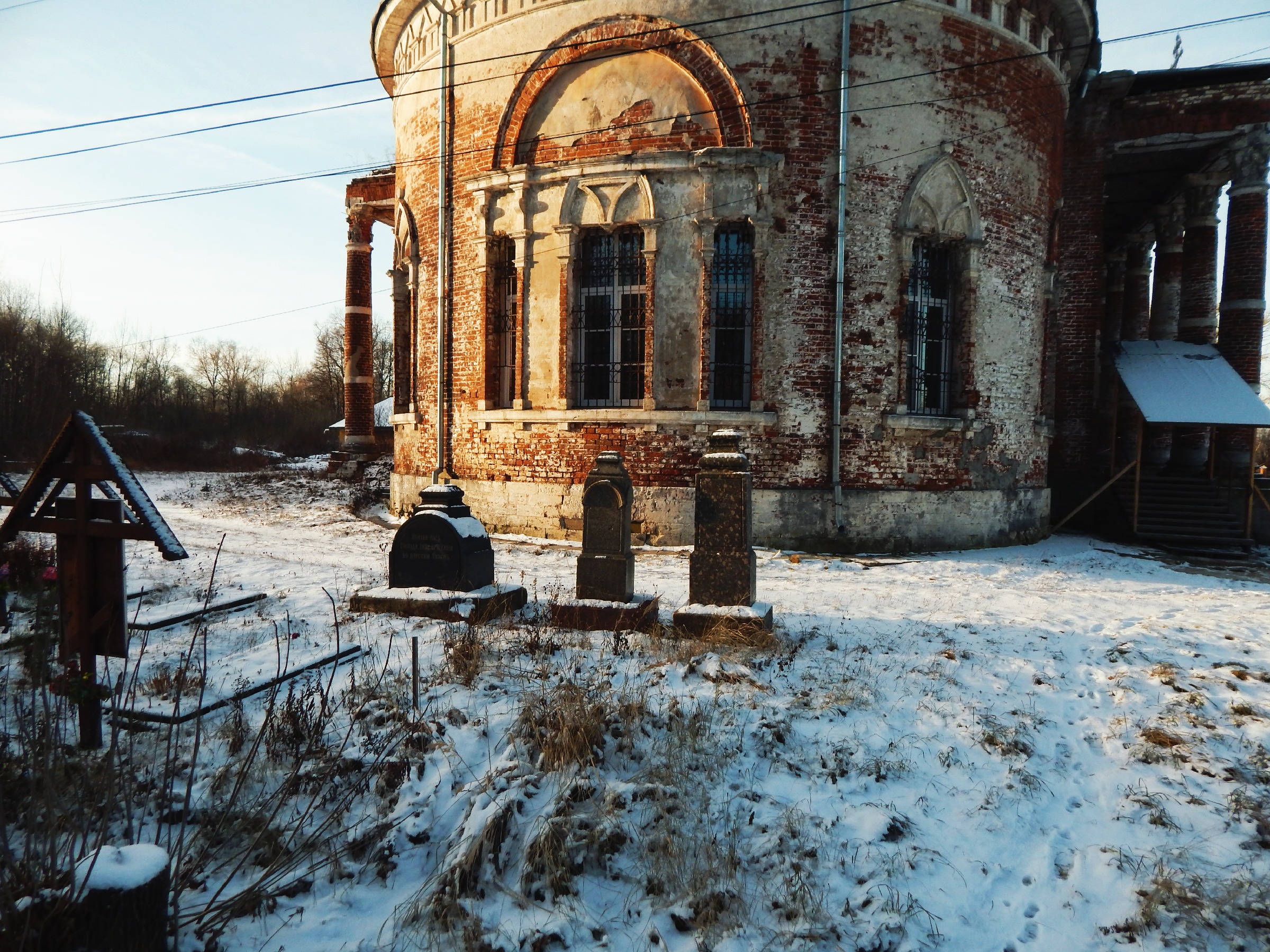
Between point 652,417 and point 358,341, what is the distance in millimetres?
10353

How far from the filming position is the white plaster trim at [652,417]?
955 cm

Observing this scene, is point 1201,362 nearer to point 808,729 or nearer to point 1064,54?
point 1064,54

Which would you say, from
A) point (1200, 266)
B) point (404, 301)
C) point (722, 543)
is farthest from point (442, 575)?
point (1200, 266)

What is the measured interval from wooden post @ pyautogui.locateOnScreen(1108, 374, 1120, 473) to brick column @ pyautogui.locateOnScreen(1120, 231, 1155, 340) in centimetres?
755

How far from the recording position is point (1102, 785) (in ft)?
12.4

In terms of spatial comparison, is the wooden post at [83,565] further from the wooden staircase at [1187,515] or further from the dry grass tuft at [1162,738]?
the wooden staircase at [1187,515]

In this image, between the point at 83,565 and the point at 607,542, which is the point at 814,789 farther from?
the point at 83,565

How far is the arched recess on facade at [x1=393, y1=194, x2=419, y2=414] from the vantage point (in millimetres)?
12289

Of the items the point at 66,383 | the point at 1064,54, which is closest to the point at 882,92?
Answer: the point at 1064,54

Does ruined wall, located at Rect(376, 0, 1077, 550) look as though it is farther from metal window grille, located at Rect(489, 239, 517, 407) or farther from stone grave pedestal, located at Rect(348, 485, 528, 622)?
stone grave pedestal, located at Rect(348, 485, 528, 622)

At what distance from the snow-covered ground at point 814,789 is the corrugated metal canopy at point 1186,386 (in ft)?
20.4

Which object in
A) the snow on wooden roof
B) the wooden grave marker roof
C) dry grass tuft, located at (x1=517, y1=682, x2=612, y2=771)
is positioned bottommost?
dry grass tuft, located at (x1=517, y1=682, x2=612, y2=771)

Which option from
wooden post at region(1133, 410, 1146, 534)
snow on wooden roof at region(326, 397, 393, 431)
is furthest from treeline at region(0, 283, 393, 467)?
wooden post at region(1133, 410, 1146, 534)

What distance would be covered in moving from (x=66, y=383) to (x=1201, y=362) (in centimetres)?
2814
